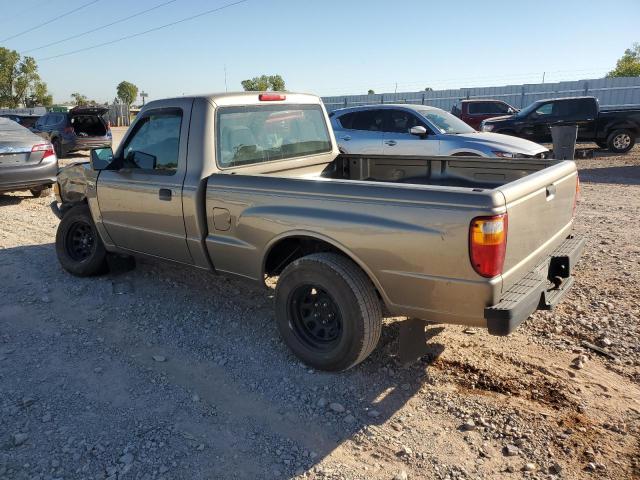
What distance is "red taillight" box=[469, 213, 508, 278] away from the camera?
2.79 m

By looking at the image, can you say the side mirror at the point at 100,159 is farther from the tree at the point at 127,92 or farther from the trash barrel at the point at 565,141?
the tree at the point at 127,92

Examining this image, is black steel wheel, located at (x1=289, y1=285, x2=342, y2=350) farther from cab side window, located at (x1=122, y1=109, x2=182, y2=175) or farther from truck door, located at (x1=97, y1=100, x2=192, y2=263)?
cab side window, located at (x1=122, y1=109, x2=182, y2=175)

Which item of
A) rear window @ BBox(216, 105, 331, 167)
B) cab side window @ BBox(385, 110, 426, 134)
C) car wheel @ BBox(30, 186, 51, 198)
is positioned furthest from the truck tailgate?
car wheel @ BBox(30, 186, 51, 198)

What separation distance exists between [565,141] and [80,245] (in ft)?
38.5

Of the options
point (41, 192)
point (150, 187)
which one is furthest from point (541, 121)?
point (150, 187)

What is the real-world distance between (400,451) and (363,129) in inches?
338

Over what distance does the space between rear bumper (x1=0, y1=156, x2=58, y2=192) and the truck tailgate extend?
9.00 m

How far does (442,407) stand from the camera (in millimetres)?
3248

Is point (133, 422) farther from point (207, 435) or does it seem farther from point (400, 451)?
point (400, 451)

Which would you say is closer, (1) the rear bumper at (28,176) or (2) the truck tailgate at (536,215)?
(2) the truck tailgate at (536,215)

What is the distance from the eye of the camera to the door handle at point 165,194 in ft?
14.0

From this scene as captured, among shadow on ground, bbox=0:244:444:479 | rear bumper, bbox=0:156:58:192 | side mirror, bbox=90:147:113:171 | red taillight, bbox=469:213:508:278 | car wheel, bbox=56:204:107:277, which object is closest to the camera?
red taillight, bbox=469:213:508:278

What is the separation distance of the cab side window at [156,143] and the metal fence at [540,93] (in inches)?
995

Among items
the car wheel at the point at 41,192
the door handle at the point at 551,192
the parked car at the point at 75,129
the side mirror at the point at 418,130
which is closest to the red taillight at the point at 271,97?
the door handle at the point at 551,192
